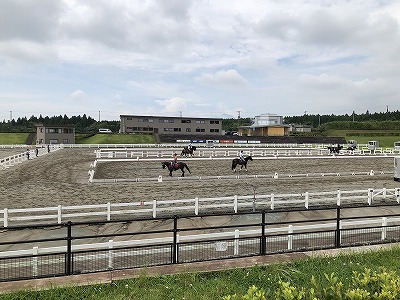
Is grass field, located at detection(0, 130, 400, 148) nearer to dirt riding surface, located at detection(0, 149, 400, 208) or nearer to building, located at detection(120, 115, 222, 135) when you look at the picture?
building, located at detection(120, 115, 222, 135)

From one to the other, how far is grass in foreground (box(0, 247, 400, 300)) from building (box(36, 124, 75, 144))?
7610cm

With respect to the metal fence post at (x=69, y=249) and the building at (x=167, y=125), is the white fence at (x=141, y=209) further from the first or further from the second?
the building at (x=167, y=125)

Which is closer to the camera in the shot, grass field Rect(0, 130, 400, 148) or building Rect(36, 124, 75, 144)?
building Rect(36, 124, 75, 144)

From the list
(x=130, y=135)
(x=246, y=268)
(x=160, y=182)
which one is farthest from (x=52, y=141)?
(x=246, y=268)

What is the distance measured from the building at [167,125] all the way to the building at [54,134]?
1937 centimetres

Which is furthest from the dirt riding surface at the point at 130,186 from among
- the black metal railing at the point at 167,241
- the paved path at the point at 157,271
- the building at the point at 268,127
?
the building at the point at 268,127

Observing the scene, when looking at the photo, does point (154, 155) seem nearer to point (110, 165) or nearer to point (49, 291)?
point (110, 165)

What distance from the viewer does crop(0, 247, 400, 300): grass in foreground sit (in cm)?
532

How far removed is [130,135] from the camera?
3285 inches

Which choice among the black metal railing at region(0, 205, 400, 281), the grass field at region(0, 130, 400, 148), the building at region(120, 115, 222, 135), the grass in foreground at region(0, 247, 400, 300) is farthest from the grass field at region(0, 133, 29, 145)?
the grass in foreground at region(0, 247, 400, 300)

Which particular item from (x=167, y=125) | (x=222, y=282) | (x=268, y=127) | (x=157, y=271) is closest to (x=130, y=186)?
(x=157, y=271)

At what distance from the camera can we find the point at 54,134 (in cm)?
7506

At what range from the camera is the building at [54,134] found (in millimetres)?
74312

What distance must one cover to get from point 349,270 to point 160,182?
1888cm
